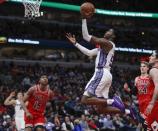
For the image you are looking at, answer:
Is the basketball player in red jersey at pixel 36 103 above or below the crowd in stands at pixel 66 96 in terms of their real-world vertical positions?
above

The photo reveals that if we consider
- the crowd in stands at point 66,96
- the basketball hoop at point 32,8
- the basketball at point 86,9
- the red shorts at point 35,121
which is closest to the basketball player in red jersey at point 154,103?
the basketball at point 86,9

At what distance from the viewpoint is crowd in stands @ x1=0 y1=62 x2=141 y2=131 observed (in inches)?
675

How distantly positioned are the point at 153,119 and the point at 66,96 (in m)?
13.8

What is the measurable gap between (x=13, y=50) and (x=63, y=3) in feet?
14.0

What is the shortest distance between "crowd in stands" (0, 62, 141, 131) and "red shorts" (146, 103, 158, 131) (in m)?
4.17

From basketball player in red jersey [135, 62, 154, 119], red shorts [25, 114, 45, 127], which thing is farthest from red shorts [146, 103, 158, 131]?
red shorts [25, 114, 45, 127]

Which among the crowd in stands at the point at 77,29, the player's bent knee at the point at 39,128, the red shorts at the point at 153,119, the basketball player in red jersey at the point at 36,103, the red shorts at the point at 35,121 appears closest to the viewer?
the red shorts at the point at 153,119

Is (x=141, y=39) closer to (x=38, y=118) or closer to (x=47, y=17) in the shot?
(x=47, y=17)

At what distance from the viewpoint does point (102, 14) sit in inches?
1299

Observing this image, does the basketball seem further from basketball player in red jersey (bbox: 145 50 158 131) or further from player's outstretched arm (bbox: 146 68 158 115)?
player's outstretched arm (bbox: 146 68 158 115)

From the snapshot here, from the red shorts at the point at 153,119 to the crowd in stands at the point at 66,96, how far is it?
417 centimetres

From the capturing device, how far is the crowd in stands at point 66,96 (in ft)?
56.3

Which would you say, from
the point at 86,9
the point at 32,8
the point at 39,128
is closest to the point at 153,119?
the point at 86,9

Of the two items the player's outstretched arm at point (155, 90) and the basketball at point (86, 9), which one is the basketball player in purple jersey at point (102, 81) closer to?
the basketball at point (86, 9)
